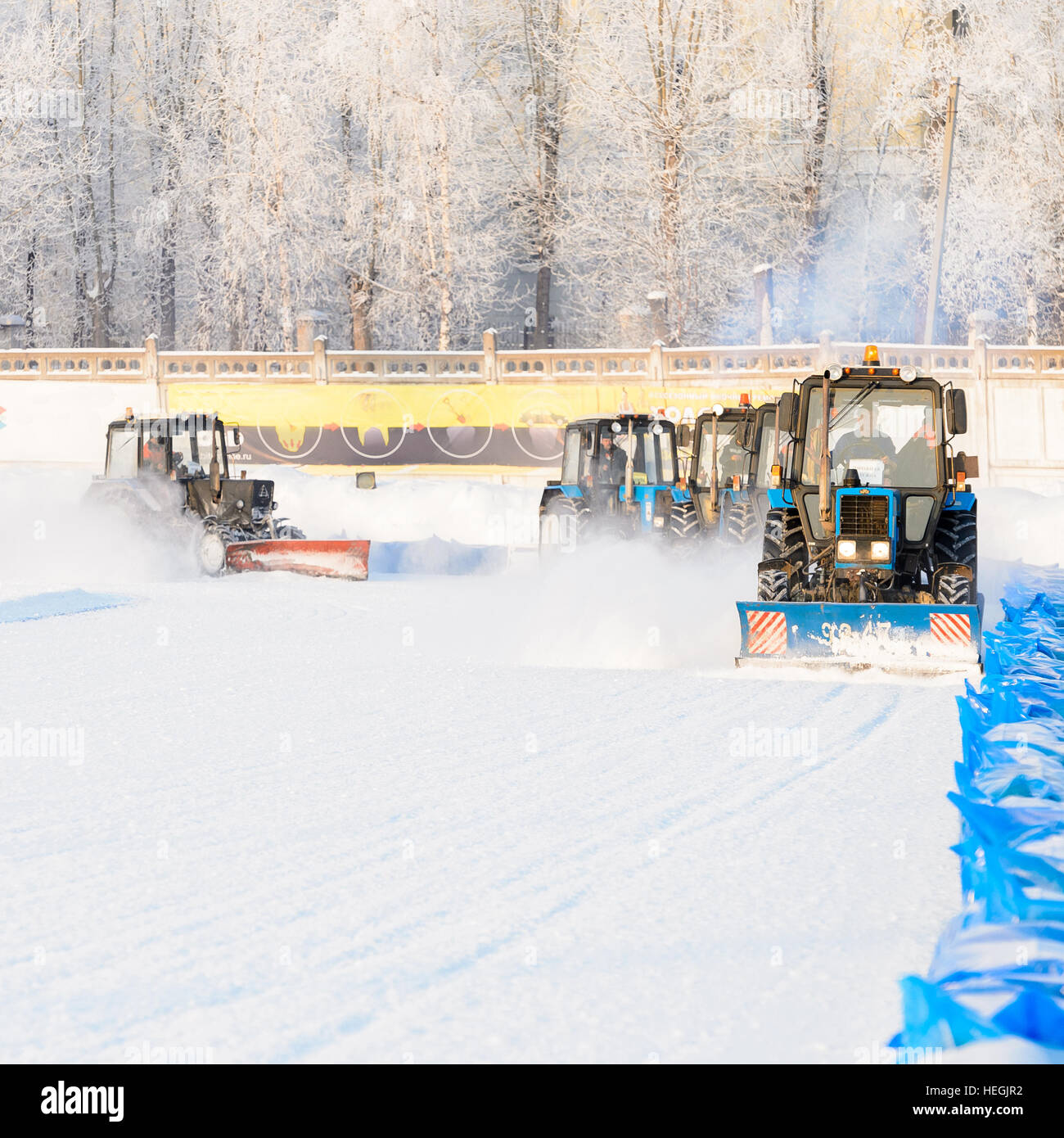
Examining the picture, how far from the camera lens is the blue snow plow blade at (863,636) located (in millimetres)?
9188

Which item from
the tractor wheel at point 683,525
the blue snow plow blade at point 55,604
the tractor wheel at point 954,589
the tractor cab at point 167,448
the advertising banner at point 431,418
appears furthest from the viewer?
the advertising banner at point 431,418

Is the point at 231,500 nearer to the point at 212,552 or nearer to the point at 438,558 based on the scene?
the point at 212,552

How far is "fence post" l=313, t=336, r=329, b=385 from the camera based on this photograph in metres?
27.3

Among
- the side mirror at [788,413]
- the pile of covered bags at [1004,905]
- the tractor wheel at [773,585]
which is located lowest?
the pile of covered bags at [1004,905]

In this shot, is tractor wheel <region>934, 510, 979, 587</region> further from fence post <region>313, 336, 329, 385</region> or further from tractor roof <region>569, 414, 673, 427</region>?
fence post <region>313, 336, 329, 385</region>

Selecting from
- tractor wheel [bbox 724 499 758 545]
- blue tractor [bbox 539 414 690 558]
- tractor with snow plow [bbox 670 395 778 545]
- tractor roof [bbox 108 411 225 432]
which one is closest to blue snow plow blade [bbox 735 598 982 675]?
tractor with snow plow [bbox 670 395 778 545]

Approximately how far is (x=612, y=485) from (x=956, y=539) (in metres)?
6.20

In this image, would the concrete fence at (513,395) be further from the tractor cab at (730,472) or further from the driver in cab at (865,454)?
the driver in cab at (865,454)

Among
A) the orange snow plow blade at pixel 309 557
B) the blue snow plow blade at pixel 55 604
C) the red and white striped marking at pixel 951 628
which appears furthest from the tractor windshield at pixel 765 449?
the blue snow plow blade at pixel 55 604

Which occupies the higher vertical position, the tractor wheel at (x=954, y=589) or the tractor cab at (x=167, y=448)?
the tractor cab at (x=167, y=448)

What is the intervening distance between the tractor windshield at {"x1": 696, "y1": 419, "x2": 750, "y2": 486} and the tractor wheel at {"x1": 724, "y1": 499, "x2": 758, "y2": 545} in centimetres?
100

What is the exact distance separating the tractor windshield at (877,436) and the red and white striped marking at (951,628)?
55.5 inches
